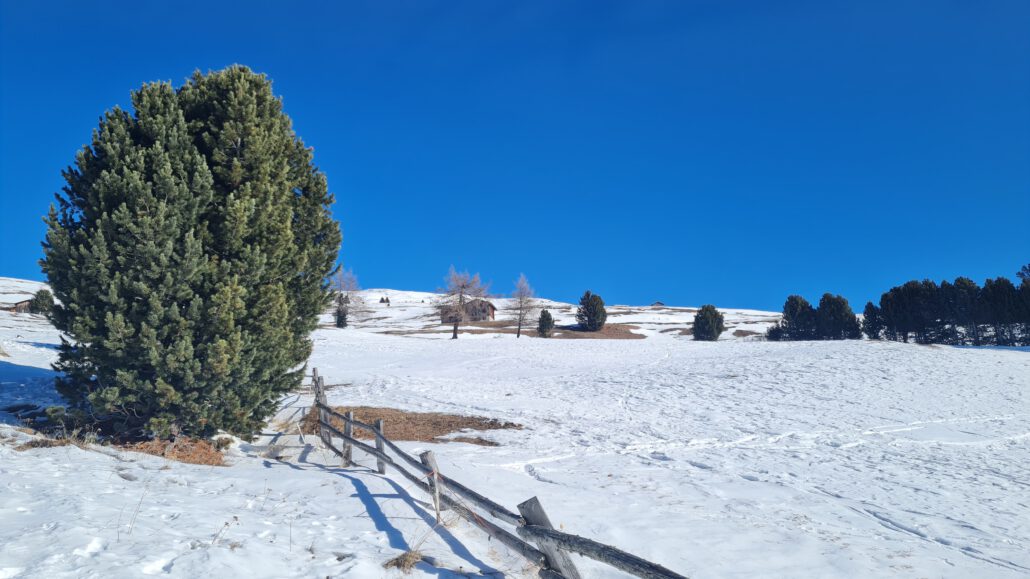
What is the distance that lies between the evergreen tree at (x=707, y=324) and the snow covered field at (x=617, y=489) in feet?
125

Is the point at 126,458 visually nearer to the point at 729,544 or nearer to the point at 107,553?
the point at 107,553

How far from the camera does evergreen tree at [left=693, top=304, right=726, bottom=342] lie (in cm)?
6143

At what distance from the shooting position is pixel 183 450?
415 inches

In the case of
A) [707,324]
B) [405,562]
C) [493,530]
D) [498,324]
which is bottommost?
[405,562]

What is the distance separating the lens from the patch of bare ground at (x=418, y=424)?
1503 centimetres

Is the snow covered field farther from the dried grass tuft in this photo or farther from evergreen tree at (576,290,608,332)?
evergreen tree at (576,290,608,332)

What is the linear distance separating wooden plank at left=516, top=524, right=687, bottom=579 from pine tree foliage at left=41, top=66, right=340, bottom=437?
7.95 metres

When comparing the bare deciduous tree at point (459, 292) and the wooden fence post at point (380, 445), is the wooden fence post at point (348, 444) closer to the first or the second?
the wooden fence post at point (380, 445)

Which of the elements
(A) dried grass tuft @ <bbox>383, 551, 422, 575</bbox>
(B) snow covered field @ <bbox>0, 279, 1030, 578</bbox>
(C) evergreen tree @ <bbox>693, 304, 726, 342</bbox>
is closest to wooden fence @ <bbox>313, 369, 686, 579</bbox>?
(B) snow covered field @ <bbox>0, 279, 1030, 578</bbox>

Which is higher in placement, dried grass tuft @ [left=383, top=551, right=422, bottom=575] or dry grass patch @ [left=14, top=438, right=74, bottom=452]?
dry grass patch @ [left=14, top=438, right=74, bottom=452]

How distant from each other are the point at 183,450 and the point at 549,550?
895 cm

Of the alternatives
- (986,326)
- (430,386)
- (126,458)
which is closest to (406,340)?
(430,386)

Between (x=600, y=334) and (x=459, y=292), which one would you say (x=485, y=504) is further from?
(x=600, y=334)

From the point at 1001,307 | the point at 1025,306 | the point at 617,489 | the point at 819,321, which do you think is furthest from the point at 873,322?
the point at 617,489
